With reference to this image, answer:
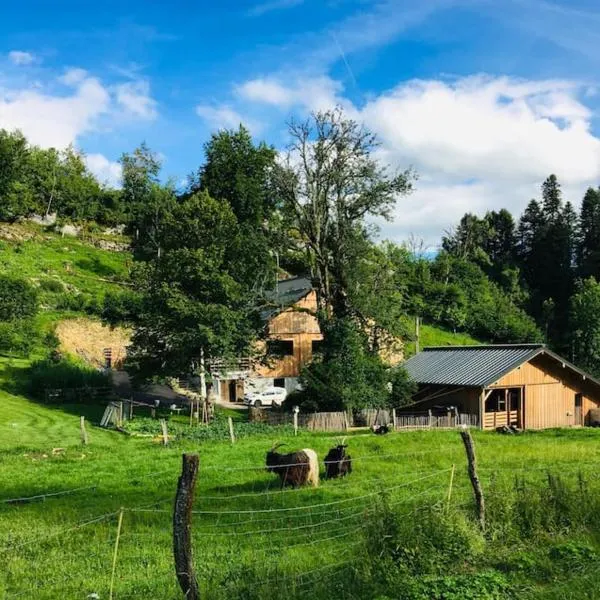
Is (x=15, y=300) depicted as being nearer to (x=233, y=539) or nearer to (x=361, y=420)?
(x=361, y=420)

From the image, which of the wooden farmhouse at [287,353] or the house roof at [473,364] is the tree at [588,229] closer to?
the wooden farmhouse at [287,353]

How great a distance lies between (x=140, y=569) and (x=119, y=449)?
559 inches

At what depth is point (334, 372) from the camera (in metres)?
32.6

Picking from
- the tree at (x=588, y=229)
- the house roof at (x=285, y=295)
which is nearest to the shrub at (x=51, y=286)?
the house roof at (x=285, y=295)

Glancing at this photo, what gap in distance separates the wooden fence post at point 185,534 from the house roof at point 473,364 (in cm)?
2913

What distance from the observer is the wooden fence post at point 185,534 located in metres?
6.62

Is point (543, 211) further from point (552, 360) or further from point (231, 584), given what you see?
point (231, 584)

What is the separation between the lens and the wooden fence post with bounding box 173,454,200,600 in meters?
6.62

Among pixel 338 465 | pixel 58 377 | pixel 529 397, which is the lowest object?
pixel 338 465

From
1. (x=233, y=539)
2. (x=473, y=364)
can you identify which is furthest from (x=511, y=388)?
(x=233, y=539)

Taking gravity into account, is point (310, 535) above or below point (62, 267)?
below

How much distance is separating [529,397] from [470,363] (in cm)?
376

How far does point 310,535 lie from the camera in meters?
10.3

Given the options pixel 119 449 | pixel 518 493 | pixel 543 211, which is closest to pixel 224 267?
pixel 119 449
